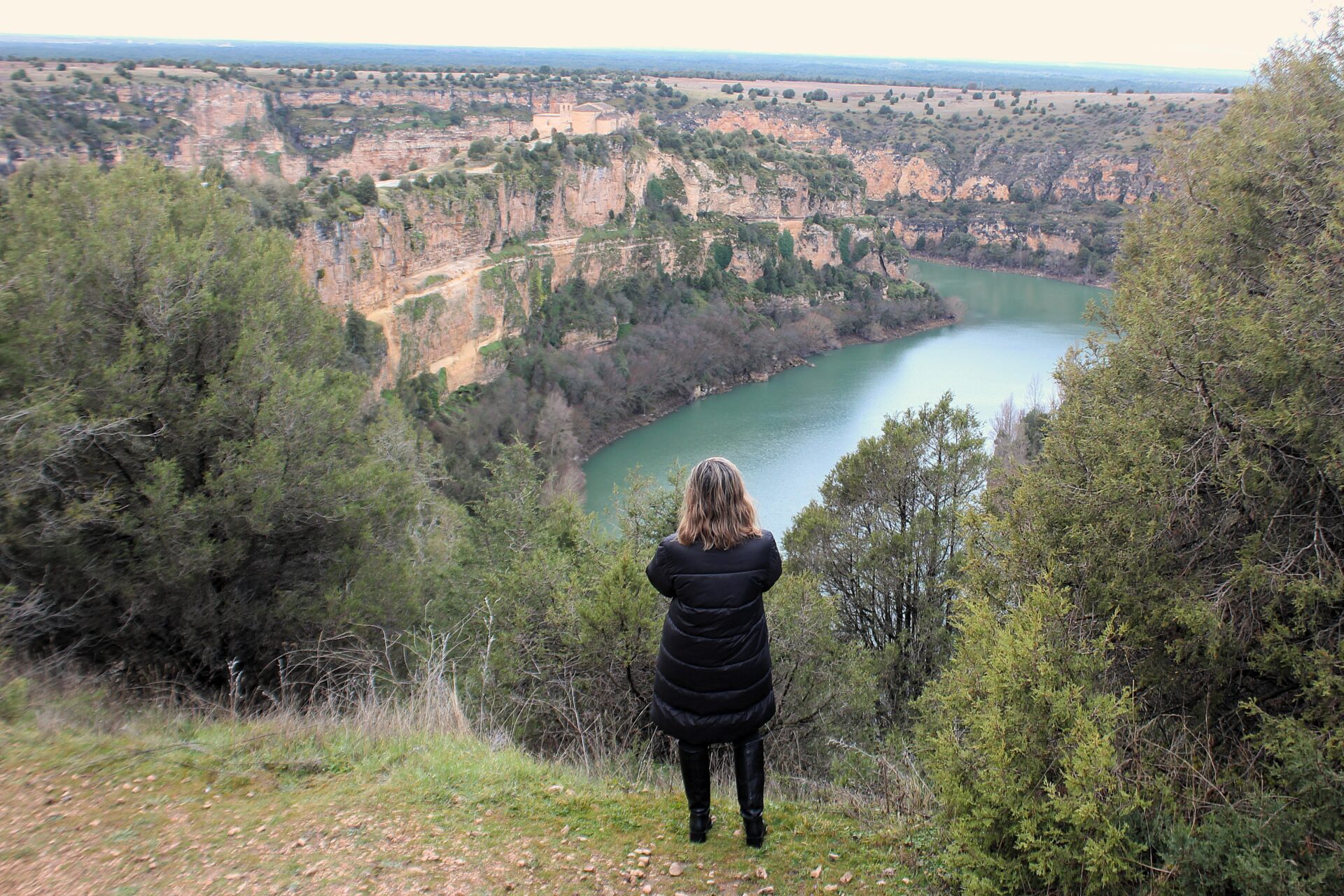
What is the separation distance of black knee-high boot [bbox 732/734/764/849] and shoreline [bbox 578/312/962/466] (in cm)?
1948

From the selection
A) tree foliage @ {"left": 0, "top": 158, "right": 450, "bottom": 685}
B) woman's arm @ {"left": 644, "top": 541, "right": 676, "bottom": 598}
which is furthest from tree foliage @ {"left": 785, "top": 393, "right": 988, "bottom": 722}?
woman's arm @ {"left": 644, "top": 541, "right": 676, "bottom": 598}

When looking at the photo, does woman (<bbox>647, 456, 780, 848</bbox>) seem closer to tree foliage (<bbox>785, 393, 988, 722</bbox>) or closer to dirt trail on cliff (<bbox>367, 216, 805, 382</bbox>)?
tree foliage (<bbox>785, 393, 988, 722</bbox>)

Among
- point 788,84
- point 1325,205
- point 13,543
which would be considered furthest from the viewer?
point 788,84

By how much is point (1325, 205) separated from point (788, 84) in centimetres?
10318

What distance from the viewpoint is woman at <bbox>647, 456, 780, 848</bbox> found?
2.29m

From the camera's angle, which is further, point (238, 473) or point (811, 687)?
point (811, 687)

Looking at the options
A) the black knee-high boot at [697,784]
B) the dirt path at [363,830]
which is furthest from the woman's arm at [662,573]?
the dirt path at [363,830]

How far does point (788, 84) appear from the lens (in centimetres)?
9625

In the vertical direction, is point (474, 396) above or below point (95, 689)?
below

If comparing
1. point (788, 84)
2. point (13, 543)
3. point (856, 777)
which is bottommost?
point (856, 777)

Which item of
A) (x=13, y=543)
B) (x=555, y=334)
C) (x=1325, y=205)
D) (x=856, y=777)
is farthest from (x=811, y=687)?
(x=555, y=334)

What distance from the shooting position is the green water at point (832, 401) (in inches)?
787

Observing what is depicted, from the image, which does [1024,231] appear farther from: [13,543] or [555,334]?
[13,543]

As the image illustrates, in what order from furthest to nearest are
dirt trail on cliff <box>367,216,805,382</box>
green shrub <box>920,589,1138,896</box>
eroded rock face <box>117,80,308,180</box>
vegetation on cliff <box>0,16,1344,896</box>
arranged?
eroded rock face <box>117,80,308,180</box> < dirt trail on cliff <box>367,216,805,382</box> < vegetation on cliff <box>0,16,1344,896</box> < green shrub <box>920,589,1138,896</box>
